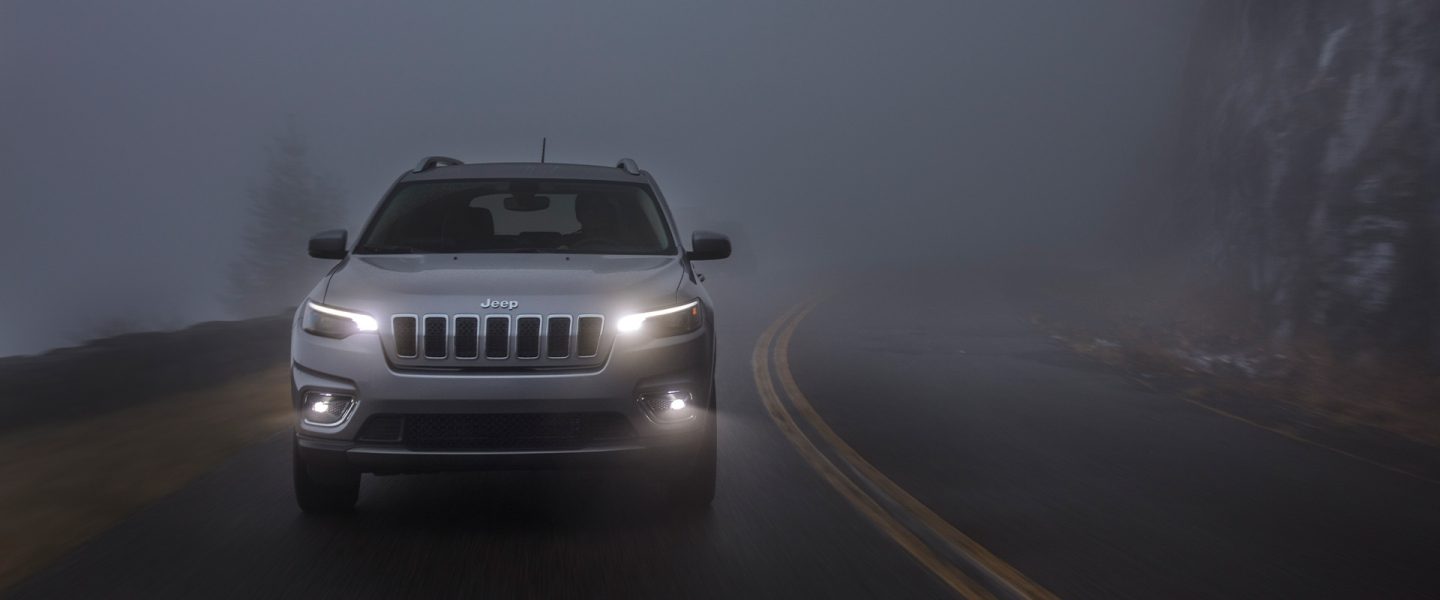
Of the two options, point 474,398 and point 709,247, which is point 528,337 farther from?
point 709,247

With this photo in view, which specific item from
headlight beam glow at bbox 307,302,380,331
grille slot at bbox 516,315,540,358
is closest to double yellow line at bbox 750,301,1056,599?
grille slot at bbox 516,315,540,358

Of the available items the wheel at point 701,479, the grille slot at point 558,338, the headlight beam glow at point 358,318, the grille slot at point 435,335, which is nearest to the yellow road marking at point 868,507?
the wheel at point 701,479

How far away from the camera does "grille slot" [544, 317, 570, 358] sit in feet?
18.4

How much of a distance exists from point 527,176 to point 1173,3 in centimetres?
6896

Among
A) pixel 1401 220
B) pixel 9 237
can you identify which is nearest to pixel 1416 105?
pixel 1401 220

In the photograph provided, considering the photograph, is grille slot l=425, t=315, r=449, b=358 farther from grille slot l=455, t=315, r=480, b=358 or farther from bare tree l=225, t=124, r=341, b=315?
bare tree l=225, t=124, r=341, b=315

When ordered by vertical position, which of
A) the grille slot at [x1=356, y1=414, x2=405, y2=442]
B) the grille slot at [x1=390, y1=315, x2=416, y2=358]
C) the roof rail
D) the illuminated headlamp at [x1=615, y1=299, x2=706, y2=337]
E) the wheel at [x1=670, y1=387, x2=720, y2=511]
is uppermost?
the roof rail

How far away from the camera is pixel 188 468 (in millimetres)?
7633

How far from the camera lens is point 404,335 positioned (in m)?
5.60

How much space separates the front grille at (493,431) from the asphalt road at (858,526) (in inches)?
18.2

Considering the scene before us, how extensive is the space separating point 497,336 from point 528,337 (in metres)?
0.13

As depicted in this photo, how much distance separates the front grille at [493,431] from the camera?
18.0ft

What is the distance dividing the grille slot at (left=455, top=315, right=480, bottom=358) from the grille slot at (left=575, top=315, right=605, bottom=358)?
→ 1.44 feet

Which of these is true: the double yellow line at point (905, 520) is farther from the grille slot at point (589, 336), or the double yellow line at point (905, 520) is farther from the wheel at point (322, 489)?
the wheel at point (322, 489)
